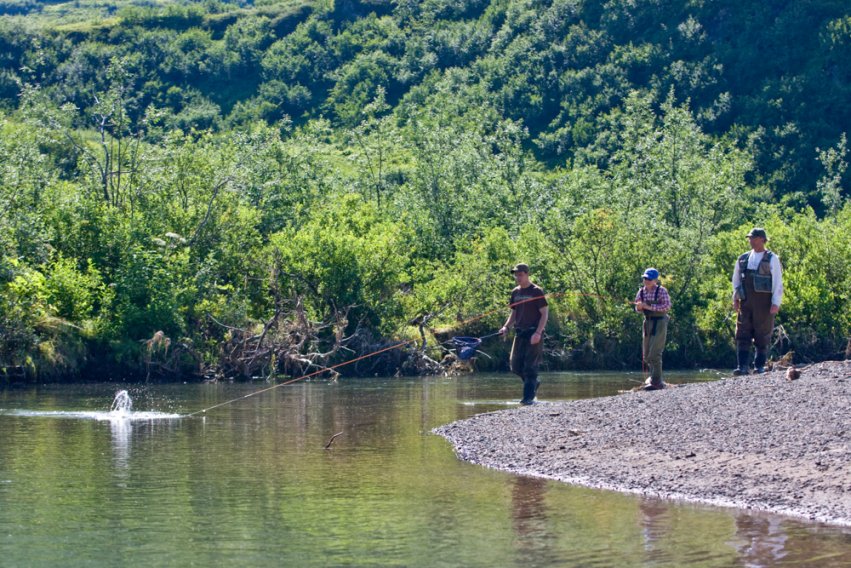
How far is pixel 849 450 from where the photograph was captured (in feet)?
39.2

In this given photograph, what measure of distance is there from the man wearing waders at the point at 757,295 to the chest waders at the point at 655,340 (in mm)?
1100

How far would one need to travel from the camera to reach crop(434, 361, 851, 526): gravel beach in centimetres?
1128

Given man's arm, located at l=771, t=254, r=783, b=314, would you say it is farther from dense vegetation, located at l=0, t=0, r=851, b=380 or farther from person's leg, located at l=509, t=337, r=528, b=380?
dense vegetation, located at l=0, t=0, r=851, b=380

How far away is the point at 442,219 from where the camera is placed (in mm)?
46250

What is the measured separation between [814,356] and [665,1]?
62234 millimetres

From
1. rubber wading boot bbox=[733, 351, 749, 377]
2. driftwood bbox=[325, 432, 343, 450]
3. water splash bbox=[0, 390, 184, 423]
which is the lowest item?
driftwood bbox=[325, 432, 343, 450]

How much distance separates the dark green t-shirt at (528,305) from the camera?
60.5 feet

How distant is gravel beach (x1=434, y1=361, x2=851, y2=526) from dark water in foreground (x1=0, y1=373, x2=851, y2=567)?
429 mm

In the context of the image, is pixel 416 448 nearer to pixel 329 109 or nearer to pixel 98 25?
pixel 329 109

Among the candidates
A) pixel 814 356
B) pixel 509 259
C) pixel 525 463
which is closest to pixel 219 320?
pixel 509 259

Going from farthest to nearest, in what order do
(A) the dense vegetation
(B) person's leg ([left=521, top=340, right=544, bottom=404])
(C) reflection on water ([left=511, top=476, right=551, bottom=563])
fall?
1. (A) the dense vegetation
2. (B) person's leg ([left=521, top=340, right=544, bottom=404])
3. (C) reflection on water ([left=511, top=476, right=551, bottom=563])

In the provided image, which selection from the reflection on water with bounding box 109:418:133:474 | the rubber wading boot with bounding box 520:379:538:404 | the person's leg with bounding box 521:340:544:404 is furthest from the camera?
the rubber wading boot with bounding box 520:379:538:404

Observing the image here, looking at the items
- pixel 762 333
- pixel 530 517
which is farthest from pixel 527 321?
pixel 530 517

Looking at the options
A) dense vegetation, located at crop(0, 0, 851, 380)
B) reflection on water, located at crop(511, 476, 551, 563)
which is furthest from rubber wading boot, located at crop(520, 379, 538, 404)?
dense vegetation, located at crop(0, 0, 851, 380)
